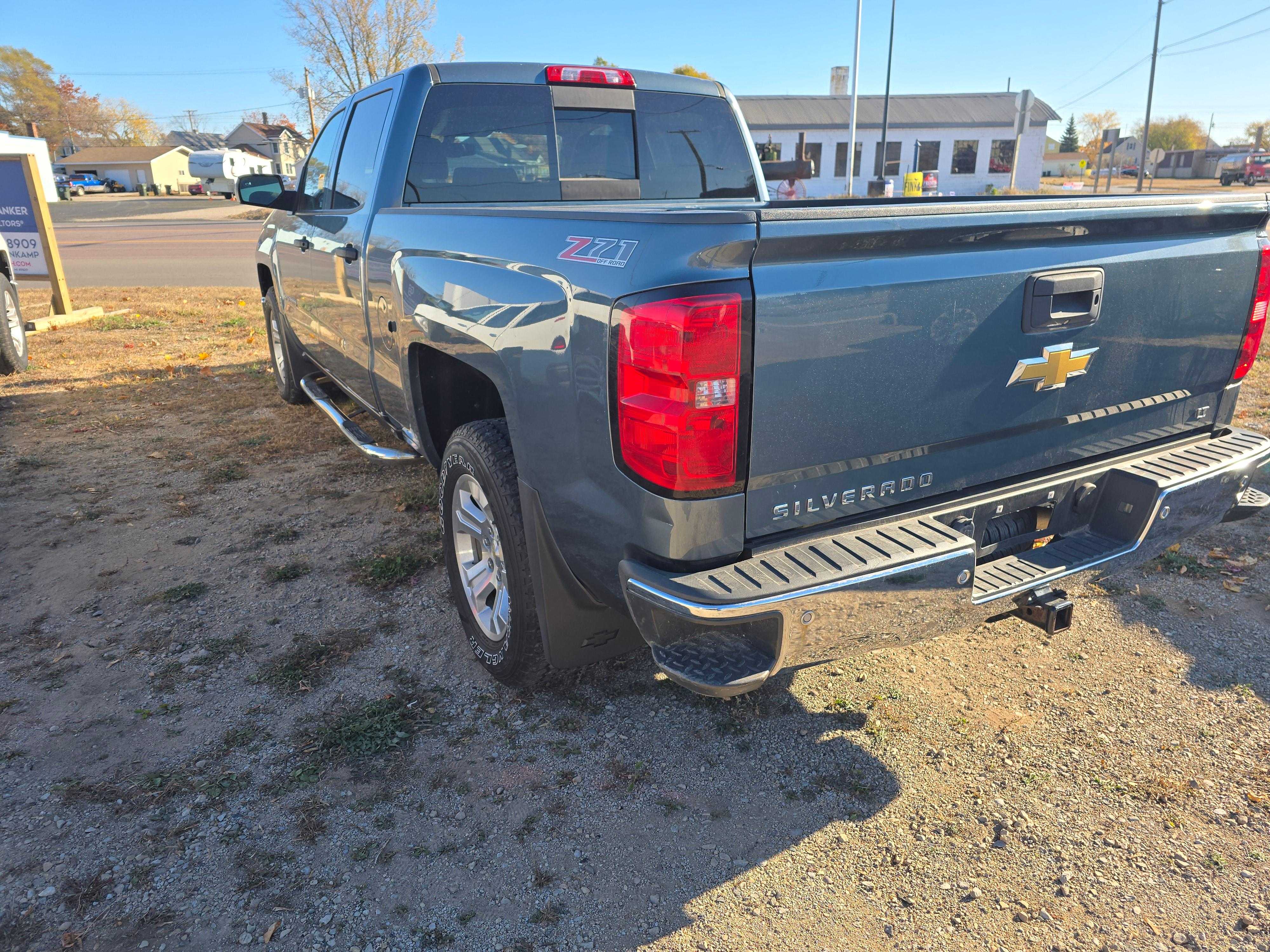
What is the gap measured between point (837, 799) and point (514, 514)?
1337mm

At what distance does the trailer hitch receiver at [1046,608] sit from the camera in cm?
254

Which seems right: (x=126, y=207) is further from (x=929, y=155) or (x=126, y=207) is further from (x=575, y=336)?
(x=575, y=336)

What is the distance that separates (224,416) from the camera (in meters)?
6.99

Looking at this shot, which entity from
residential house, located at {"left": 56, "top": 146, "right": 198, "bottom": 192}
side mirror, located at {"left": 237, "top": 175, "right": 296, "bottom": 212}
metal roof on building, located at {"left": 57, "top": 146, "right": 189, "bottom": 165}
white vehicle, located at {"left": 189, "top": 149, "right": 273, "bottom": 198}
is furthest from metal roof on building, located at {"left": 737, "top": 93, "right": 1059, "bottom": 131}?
metal roof on building, located at {"left": 57, "top": 146, "right": 189, "bottom": 165}

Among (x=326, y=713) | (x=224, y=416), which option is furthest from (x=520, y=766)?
(x=224, y=416)

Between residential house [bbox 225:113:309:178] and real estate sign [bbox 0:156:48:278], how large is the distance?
6144cm

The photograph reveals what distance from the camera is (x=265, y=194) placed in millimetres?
5246

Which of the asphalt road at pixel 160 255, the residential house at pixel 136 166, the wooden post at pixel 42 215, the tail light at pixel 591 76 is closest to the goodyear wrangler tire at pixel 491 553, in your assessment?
the tail light at pixel 591 76

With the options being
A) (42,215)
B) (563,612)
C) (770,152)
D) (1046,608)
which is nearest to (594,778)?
(563,612)

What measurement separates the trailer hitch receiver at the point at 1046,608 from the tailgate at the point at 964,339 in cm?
36

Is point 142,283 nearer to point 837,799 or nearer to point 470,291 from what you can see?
point 470,291

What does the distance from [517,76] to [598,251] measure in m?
2.36

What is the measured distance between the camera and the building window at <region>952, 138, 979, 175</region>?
1900 inches

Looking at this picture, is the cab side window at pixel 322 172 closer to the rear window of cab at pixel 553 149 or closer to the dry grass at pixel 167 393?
the rear window of cab at pixel 553 149
